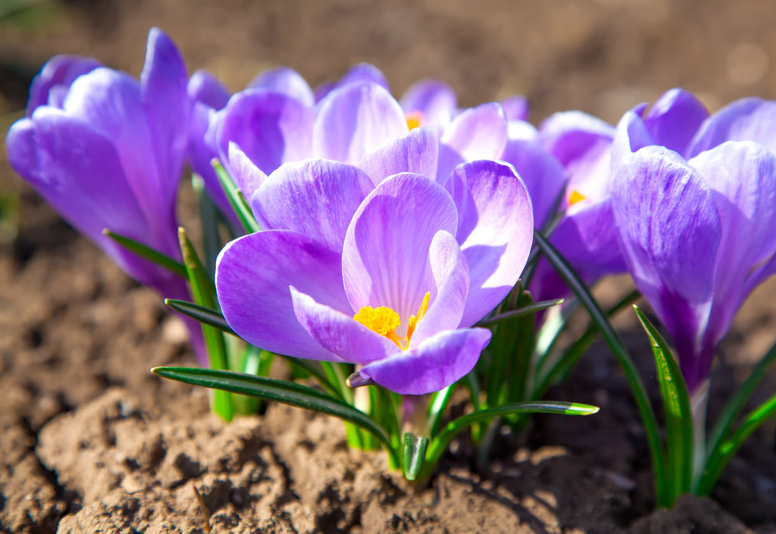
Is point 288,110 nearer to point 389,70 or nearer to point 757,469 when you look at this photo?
point 757,469

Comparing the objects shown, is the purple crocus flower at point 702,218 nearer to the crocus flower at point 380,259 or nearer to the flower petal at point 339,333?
the crocus flower at point 380,259

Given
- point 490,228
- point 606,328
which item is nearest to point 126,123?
point 490,228

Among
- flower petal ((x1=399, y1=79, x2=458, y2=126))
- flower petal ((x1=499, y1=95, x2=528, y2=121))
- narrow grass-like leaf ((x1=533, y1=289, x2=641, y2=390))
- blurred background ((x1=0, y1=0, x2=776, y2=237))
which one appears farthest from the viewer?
blurred background ((x1=0, y1=0, x2=776, y2=237))

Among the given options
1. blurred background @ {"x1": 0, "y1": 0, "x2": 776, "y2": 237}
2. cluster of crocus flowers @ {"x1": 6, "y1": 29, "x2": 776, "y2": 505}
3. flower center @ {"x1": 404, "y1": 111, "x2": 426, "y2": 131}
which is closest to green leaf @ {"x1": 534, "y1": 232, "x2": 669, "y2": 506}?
cluster of crocus flowers @ {"x1": 6, "y1": 29, "x2": 776, "y2": 505}

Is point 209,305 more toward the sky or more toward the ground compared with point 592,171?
more toward the ground

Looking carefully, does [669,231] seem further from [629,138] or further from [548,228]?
[548,228]

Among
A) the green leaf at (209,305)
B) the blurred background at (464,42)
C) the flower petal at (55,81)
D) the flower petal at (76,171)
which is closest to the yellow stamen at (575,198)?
the green leaf at (209,305)

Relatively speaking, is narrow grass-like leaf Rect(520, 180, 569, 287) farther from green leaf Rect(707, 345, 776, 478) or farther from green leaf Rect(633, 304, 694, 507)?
green leaf Rect(707, 345, 776, 478)
